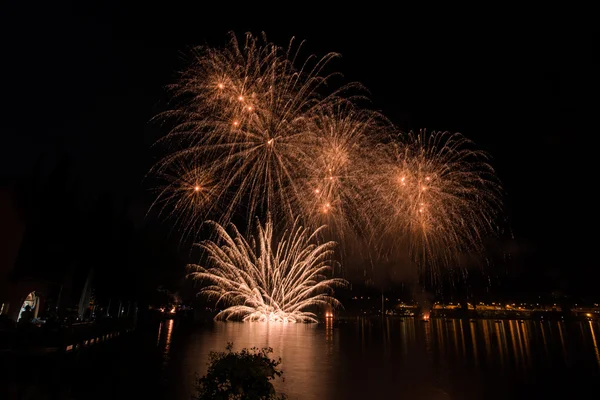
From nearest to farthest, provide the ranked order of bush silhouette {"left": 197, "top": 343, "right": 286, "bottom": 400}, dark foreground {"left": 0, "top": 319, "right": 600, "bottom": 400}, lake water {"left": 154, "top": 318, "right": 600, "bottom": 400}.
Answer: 1. bush silhouette {"left": 197, "top": 343, "right": 286, "bottom": 400}
2. dark foreground {"left": 0, "top": 319, "right": 600, "bottom": 400}
3. lake water {"left": 154, "top": 318, "right": 600, "bottom": 400}

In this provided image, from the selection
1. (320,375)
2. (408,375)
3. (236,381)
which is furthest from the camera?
(408,375)

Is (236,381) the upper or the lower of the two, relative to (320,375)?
upper

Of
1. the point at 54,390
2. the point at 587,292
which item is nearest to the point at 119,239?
the point at 54,390

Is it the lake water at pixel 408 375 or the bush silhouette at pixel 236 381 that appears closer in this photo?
the bush silhouette at pixel 236 381

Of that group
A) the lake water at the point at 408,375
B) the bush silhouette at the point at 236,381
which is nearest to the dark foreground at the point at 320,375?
the lake water at the point at 408,375

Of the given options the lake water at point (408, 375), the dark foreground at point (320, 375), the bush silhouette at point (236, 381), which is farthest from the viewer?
the lake water at point (408, 375)

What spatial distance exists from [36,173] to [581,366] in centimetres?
3734

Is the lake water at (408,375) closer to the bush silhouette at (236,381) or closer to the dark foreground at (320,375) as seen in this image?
the dark foreground at (320,375)

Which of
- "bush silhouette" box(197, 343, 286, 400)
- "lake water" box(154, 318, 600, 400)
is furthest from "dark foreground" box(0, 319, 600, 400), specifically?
"bush silhouette" box(197, 343, 286, 400)

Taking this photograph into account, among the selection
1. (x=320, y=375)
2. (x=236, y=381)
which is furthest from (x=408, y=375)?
(x=236, y=381)

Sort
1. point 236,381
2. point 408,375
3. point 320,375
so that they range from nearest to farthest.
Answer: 1. point 236,381
2. point 320,375
3. point 408,375

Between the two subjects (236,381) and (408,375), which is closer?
(236,381)

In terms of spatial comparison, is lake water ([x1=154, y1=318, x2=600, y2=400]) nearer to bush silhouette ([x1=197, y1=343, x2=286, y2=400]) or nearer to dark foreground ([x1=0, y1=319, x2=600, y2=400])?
dark foreground ([x1=0, y1=319, x2=600, y2=400])

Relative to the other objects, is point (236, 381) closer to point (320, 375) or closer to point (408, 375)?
point (320, 375)
